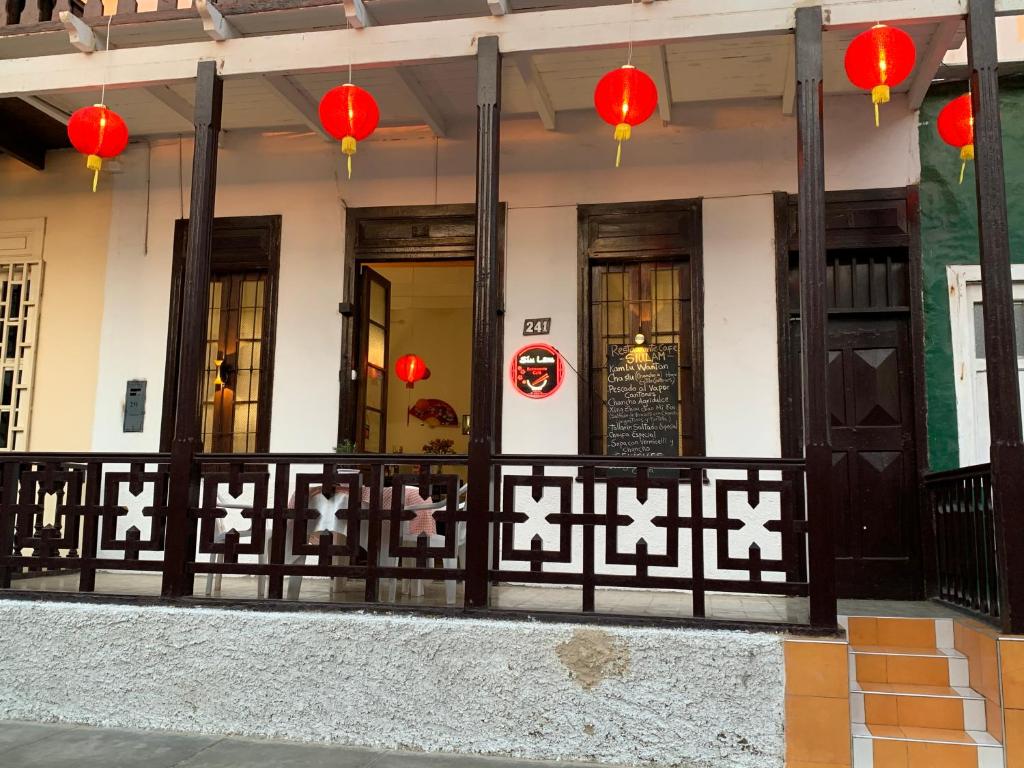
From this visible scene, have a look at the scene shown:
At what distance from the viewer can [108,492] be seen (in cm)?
566

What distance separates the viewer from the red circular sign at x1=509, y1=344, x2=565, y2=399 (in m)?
7.34

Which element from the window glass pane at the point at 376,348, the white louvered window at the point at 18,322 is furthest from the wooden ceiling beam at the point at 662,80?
the white louvered window at the point at 18,322

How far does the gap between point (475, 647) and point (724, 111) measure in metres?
5.03

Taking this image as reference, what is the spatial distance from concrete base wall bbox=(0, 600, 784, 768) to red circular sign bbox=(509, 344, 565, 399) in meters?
2.72

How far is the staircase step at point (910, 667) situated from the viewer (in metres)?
5.09

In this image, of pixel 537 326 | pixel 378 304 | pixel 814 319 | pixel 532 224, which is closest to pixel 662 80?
pixel 532 224

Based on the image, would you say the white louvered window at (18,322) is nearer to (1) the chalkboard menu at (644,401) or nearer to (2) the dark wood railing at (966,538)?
(1) the chalkboard menu at (644,401)

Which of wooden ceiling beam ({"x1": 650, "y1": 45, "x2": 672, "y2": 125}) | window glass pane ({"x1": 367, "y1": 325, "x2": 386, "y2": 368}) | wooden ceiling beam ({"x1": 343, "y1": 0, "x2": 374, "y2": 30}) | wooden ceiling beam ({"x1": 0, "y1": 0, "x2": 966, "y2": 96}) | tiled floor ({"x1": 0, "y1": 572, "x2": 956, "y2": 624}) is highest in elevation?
wooden ceiling beam ({"x1": 650, "y1": 45, "x2": 672, "y2": 125})

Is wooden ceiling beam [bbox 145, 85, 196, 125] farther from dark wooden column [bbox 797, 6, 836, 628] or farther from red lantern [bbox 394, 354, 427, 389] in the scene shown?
dark wooden column [bbox 797, 6, 836, 628]

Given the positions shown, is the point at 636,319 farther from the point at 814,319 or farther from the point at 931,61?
the point at 931,61

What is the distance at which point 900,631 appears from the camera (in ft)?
17.8

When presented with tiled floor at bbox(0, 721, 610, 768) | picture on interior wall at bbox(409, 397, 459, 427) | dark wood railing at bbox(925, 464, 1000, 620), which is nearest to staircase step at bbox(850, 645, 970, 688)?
dark wood railing at bbox(925, 464, 1000, 620)

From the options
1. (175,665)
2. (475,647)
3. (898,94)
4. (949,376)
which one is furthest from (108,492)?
(898,94)

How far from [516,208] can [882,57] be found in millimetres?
3458
